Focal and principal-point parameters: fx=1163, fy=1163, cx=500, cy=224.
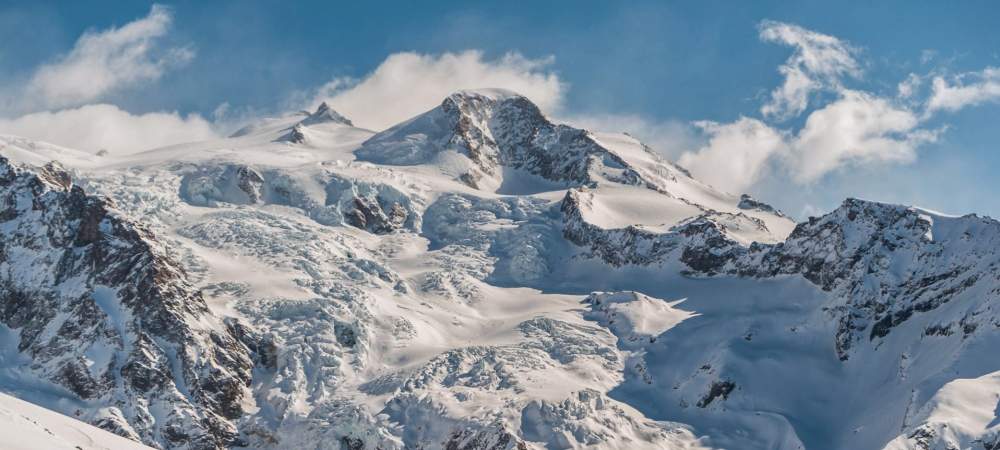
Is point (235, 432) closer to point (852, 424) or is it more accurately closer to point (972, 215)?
point (852, 424)

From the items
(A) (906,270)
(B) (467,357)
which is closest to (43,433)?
(B) (467,357)

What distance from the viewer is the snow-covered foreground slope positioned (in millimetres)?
97375

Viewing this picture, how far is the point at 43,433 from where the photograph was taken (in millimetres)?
104688

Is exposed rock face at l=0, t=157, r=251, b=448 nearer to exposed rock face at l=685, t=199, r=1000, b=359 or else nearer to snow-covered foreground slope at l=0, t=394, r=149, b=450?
snow-covered foreground slope at l=0, t=394, r=149, b=450

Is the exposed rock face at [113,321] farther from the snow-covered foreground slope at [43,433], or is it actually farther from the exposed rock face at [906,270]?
the exposed rock face at [906,270]

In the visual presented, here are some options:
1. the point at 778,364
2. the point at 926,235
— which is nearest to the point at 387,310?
the point at 778,364

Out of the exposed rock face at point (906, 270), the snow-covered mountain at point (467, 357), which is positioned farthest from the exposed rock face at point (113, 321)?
the exposed rock face at point (906, 270)

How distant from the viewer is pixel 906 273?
190m

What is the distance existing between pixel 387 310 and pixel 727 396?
5798 cm

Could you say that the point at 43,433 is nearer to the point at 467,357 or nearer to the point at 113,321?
the point at 113,321

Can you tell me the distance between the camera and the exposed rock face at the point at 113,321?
163 metres

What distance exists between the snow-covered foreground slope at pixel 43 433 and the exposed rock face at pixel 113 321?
35.7 meters

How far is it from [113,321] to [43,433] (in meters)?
68.6

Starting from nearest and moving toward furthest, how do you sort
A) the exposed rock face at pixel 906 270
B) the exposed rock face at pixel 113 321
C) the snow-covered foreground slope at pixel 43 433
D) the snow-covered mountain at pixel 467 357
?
1. the snow-covered foreground slope at pixel 43 433
2. the exposed rock face at pixel 113 321
3. the snow-covered mountain at pixel 467 357
4. the exposed rock face at pixel 906 270
